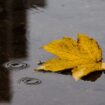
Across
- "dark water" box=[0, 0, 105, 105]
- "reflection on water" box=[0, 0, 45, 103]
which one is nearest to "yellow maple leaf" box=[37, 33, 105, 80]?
Result: "dark water" box=[0, 0, 105, 105]

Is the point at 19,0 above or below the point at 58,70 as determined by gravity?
above

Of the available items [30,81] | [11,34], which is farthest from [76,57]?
[11,34]

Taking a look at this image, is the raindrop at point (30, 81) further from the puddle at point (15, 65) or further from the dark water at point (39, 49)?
the puddle at point (15, 65)

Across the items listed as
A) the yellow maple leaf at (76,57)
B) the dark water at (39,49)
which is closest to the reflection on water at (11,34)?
the dark water at (39,49)

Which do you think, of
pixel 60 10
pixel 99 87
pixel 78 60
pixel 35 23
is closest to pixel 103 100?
pixel 99 87

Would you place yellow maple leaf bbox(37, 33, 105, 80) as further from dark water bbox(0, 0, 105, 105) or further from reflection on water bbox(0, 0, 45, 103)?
reflection on water bbox(0, 0, 45, 103)

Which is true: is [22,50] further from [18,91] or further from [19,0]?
[19,0]

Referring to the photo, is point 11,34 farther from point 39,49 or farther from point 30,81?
point 30,81
